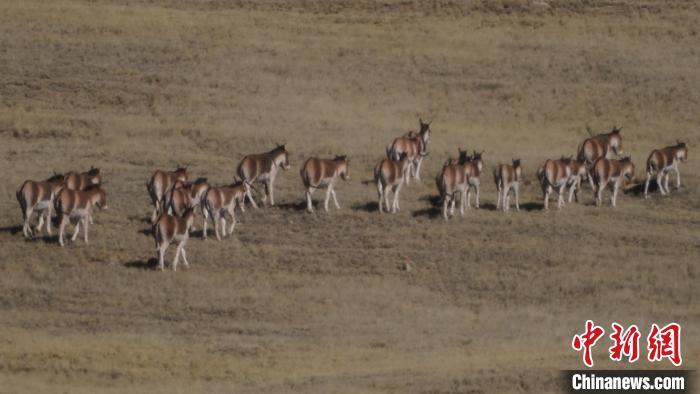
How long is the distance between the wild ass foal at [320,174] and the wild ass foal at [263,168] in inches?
48.1

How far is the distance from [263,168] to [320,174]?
6.04 feet

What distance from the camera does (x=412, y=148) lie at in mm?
50219

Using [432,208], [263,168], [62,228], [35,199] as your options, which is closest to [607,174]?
[432,208]

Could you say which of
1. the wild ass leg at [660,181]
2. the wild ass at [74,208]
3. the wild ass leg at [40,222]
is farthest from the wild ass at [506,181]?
the wild ass leg at [40,222]

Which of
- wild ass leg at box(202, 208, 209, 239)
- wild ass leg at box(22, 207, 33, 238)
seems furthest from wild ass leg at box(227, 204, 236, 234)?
wild ass leg at box(22, 207, 33, 238)

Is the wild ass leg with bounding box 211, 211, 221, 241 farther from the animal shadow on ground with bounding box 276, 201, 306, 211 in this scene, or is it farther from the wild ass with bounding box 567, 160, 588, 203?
the wild ass with bounding box 567, 160, 588, 203

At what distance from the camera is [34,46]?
63.6 m

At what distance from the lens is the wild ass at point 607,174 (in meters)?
48.3

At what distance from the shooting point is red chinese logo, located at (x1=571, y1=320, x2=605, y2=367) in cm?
3675

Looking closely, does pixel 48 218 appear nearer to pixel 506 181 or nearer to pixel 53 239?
pixel 53 239

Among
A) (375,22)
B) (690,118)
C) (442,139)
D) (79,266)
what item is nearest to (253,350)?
(79,266)

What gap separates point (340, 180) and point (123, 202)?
643cm

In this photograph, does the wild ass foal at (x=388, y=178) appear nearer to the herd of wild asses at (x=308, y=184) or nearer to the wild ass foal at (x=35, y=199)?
the herd of wild asses at (x=308, y=184)

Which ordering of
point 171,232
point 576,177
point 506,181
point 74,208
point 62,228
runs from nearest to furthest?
1. point 171,232
2. point 62,228
3. point 74,208
4. point 506,181
5. point 576,177
